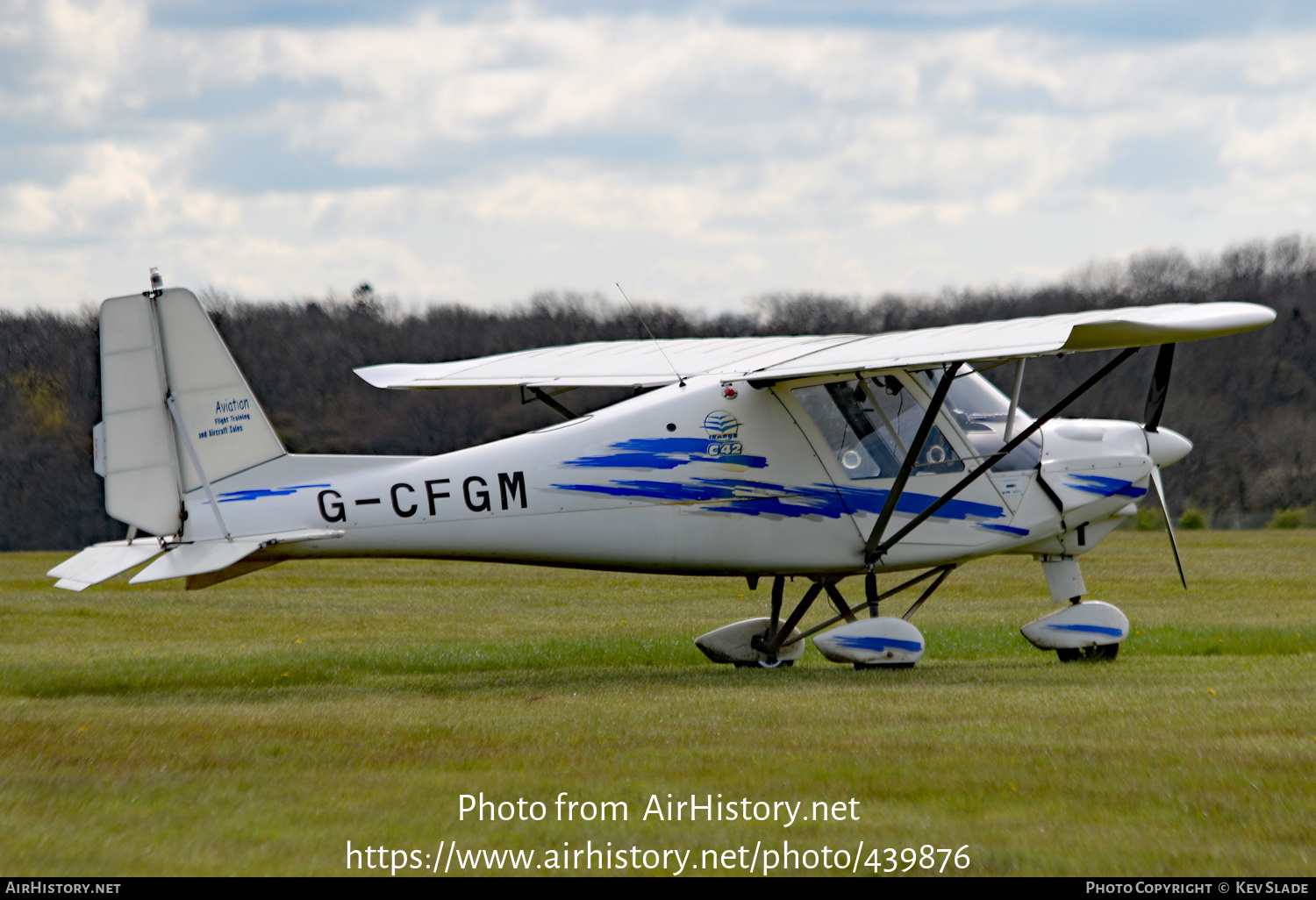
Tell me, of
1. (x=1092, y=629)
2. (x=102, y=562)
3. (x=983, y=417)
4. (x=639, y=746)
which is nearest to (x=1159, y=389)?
(x=983, y=417)

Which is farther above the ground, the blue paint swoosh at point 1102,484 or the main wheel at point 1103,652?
the blue paint swoosh at point 1102,484

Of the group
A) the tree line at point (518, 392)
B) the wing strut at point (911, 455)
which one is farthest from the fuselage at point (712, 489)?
the tree line at point (518, 392)

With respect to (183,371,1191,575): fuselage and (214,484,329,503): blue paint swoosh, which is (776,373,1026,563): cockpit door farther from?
(214,484,329,503): blue paint swoosh

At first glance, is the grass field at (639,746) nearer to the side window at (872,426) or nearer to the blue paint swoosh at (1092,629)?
the blue paint swoosh at (1092,629)

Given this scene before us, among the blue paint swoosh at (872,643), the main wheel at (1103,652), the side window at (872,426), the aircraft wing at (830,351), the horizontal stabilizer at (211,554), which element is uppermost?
the aircraft wing at (830,351)

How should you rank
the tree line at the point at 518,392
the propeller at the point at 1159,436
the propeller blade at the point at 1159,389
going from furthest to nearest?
the tree line at the point at 518,392, the propeller at the point at 1159,436, the propeller blade at the point at 1159,389

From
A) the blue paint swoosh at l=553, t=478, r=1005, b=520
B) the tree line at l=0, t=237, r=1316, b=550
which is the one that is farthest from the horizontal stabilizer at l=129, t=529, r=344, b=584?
the tree line at l=0, t=237, r=1316, b=550

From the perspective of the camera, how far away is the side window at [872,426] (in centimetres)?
1180

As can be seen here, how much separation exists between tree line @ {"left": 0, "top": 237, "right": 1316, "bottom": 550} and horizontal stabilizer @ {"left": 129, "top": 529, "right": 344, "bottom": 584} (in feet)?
99.0

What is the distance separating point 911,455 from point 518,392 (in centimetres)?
3444

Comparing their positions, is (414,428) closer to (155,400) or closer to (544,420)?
(544,420)

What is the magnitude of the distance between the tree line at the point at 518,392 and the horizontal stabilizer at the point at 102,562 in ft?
99.6

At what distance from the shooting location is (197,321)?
10.5 meters

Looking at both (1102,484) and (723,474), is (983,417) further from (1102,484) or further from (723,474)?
(723,474)
